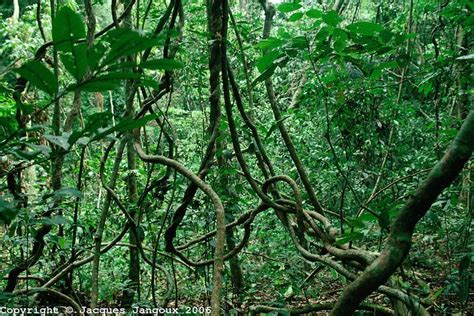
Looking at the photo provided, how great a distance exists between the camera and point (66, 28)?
471mm

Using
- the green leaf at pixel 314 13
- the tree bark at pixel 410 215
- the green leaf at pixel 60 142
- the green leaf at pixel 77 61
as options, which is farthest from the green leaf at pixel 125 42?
the green leaf at pixel 314 13

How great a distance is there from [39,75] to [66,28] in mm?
80

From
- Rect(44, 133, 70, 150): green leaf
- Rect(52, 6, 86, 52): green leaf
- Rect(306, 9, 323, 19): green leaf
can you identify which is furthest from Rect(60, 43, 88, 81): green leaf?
Rect(306, 9, 323, 19): green leaf

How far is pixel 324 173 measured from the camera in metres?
3.82

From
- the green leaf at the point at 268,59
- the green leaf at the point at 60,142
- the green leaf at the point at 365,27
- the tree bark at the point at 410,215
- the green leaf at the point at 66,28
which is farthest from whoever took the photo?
the green leaf at the point at 268,59

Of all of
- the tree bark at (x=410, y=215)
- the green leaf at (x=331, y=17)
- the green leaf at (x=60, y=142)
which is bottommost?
the tree bark at (x=410, y=215)

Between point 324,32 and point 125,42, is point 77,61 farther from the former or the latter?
point 324,32

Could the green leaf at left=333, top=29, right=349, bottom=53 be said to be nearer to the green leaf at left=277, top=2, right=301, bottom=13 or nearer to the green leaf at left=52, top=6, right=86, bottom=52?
the green leaf at left=277, top=2, right=301, bottom=13

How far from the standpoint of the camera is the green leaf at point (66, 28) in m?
0.47

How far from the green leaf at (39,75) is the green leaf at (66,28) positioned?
5 cm

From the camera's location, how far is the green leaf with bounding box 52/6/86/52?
47 cm

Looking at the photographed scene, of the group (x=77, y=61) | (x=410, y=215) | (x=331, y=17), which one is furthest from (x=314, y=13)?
(x=77, y=61)

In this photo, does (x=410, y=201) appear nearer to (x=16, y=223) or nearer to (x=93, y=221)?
(x=16, y=223)

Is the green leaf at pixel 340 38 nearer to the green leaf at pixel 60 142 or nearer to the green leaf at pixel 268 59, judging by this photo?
the green leaf at pixel 268 59
